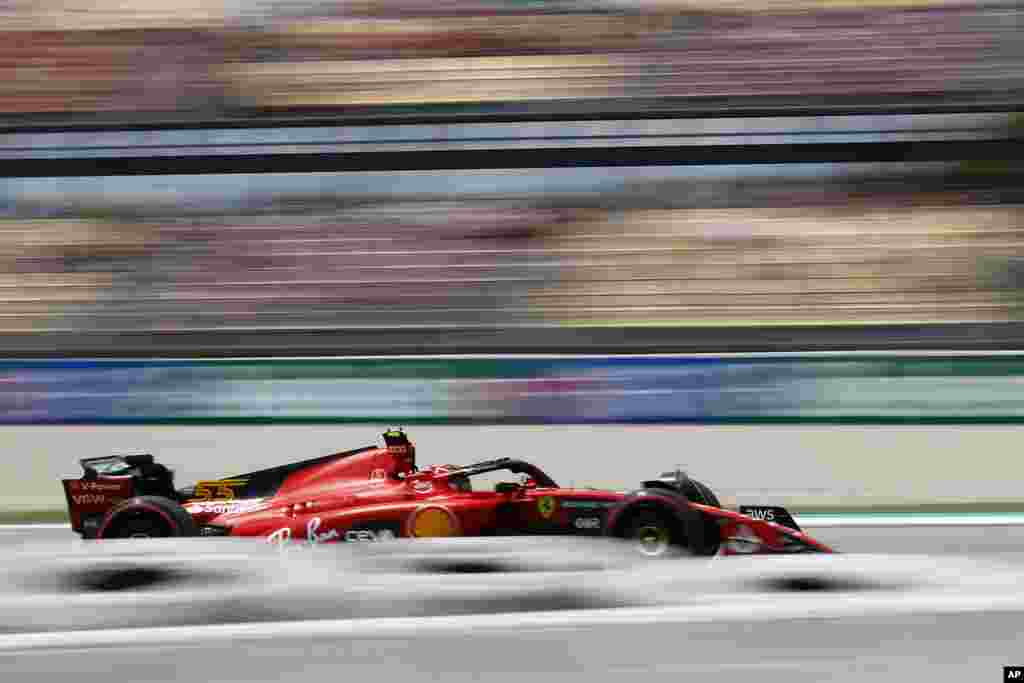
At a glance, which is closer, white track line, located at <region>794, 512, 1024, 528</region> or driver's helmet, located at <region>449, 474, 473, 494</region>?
driver's helmet, located at <region>449, 474, 473, 494</region>

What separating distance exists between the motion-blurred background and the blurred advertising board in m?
0.03

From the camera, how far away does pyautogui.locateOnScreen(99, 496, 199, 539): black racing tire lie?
574 centimetres

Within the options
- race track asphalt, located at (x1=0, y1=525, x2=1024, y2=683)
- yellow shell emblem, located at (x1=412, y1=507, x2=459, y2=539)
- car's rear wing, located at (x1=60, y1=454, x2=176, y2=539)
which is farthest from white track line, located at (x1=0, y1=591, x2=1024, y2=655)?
car's rear wing, located at (x1=60, y1=454, x2=176, y2=539)

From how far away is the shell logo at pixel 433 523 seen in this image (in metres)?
5.63

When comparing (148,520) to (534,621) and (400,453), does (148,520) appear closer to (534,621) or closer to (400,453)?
(400,453)

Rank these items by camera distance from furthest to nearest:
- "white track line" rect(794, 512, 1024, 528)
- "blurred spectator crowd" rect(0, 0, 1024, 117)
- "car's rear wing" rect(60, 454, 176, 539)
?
"blurred spectator crowd" rect(0, 0, 1024, 117)
"white track line" rect(794, 512, 1024, 528)
"car's rear wing" rect(60, 454, 176, 539)

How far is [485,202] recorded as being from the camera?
11.7 metres

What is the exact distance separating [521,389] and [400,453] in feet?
11.2

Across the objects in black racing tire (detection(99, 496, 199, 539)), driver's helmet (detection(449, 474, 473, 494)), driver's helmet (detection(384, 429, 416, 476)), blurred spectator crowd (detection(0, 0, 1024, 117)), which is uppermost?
blurred spectator crowd (detection(0, 0, 1024, 117))

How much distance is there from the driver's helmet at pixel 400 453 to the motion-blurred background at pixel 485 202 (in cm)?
324

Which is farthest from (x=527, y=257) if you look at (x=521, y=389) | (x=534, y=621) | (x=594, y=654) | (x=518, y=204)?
(x=594, y=654)

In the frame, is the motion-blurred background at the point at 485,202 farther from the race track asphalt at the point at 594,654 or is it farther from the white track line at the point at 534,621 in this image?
the race track asphalt at the point at 594,654

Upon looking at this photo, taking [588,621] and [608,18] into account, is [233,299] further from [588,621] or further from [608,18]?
[588,621]

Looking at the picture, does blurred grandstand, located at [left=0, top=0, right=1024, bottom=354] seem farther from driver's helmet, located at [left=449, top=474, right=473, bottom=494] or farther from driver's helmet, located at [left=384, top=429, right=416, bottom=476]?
driver's helmet, located at [left=449, top=474, right=473, bottom=494]
